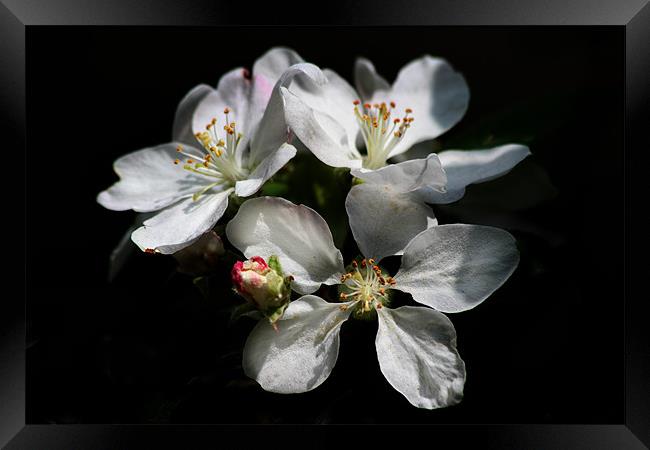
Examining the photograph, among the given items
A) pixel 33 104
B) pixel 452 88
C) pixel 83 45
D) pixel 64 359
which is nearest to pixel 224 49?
pixel 83 45

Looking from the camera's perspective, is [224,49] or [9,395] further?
[224,49]

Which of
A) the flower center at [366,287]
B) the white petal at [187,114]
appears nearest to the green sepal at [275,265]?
the flower center at [366,287]

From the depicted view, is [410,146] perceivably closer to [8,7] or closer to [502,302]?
[502,302]

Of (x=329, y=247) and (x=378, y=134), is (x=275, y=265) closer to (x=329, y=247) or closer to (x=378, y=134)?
(x=329, y=247)

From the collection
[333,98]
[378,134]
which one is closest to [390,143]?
[378,134]

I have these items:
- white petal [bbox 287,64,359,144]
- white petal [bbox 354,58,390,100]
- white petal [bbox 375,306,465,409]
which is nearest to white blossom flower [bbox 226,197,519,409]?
white petal [bbox 375,306,465,409]

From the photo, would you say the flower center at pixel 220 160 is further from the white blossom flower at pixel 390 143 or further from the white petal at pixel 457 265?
the white petal at pixel 457 265
